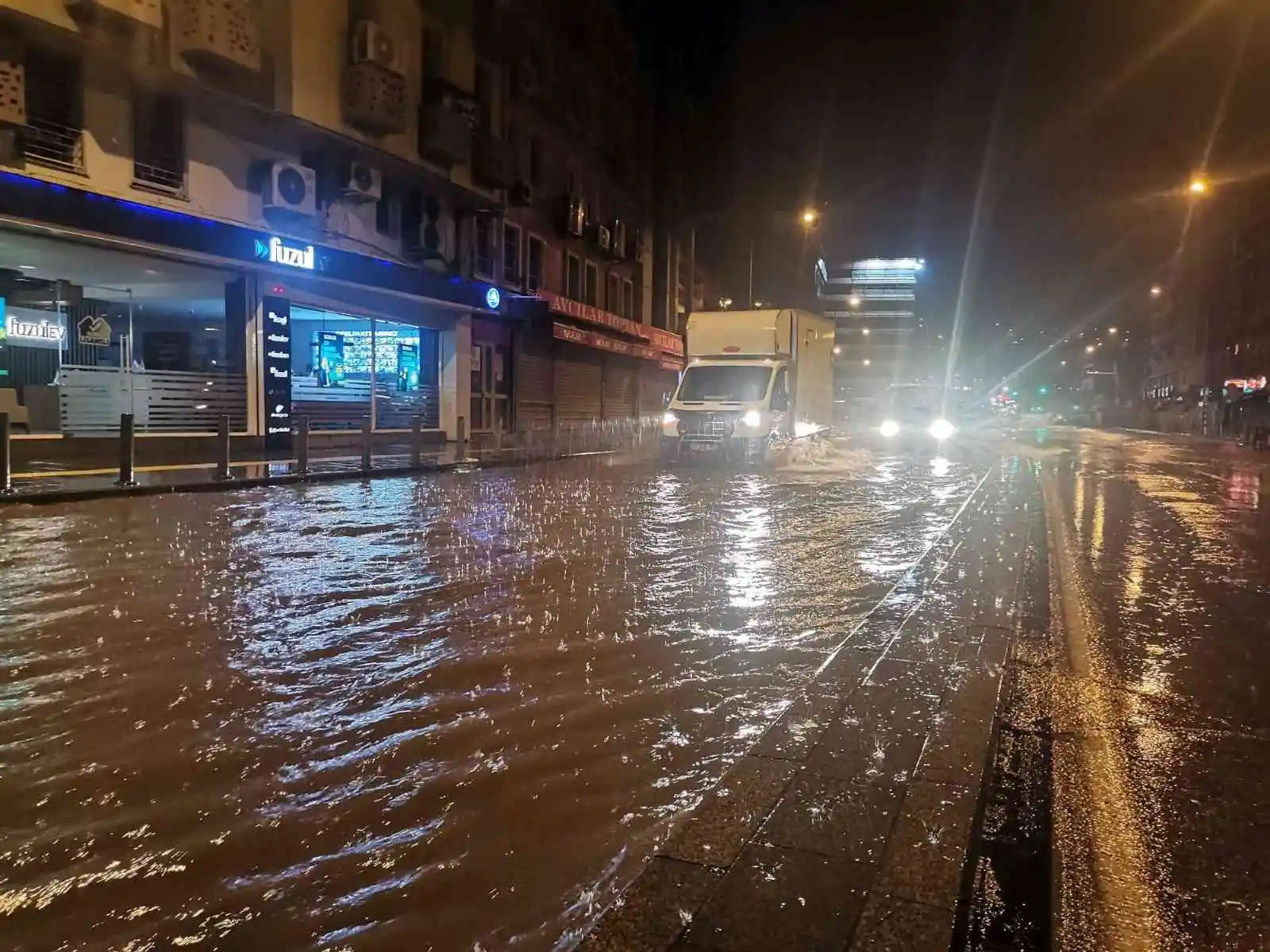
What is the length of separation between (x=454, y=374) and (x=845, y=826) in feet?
86.5

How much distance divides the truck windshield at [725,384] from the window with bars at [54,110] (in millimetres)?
12975

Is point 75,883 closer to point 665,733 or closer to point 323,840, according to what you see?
point 323,840

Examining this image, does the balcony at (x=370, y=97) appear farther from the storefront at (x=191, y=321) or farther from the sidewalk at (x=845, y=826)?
the sidewalk at (x=845, y=826)

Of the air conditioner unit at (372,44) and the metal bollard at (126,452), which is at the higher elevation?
the air conditioner unit at (372,44)

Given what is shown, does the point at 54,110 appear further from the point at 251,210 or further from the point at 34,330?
the point at 251,210

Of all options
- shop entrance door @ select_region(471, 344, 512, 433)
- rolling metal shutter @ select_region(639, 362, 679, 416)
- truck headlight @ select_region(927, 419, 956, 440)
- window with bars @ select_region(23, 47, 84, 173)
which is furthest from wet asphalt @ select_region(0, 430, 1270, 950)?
rolling metal shutter @ select_region(639, 362, 679, 416)

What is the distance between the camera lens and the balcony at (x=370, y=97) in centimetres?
2166

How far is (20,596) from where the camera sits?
691 centimetres

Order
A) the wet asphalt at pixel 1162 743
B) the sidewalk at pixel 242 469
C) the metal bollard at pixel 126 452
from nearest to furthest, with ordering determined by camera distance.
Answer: the wet asphalt at pixel 1162 743 → the sidewalk at pixel 242 469 → the metal bollard at pixel 126 452

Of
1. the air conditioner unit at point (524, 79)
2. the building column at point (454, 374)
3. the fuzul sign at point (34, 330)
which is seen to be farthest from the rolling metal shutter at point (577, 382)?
the fuzul sign at point (34, 330)

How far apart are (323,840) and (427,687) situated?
1699mm

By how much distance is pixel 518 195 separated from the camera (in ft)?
96.0

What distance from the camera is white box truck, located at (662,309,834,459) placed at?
68.3ft

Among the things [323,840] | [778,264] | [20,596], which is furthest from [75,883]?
[778,264]
